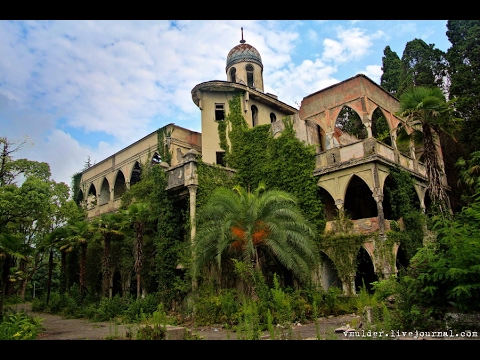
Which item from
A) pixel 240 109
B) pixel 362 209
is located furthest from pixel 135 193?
pixel 362 209

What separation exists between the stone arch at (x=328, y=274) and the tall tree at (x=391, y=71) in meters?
22.2

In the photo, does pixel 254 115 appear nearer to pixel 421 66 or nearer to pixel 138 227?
pixel 138 227

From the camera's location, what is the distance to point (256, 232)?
16.0m

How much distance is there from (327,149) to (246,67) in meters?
10.8

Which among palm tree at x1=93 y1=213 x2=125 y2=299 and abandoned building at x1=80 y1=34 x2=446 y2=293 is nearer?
abandoned building at x1=80 y1=34 x2=446 y2=293

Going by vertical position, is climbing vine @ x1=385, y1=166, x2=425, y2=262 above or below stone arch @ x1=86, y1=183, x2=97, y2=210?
below

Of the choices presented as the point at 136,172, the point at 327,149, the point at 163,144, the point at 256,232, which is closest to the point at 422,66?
the point at 327,149

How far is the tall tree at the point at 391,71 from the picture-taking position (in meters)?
37.8

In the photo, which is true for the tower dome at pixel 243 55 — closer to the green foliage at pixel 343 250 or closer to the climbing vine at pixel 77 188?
the green foliage at pixel 343 250

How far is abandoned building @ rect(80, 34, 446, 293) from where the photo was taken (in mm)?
19844

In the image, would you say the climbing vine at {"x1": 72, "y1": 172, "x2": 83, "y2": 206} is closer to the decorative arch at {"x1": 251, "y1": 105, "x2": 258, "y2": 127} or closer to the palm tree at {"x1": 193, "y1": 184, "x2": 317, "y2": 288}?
the decorative arch at {"x1": 251, "y1": 105, "x2": 258, "y2": 127}

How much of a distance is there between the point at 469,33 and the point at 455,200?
43.4 ft

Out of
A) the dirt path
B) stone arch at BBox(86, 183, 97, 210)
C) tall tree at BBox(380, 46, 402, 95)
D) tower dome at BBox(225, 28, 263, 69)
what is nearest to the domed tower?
tower dome at BBox(225, 28, 263, 69)

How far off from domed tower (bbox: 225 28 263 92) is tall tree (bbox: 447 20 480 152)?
1397cm
